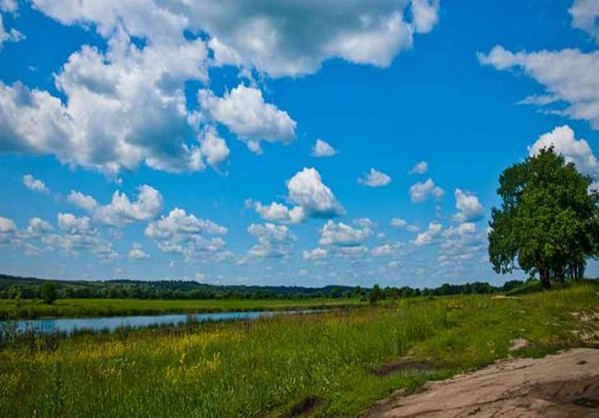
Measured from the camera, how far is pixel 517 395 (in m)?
10.1

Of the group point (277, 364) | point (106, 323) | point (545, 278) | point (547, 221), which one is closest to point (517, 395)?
point (277, 364)

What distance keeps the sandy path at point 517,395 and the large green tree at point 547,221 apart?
37639 mm

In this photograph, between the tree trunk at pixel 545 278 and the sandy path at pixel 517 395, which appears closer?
the sandy path at pixel 517 395

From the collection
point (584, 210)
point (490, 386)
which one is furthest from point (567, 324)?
point (584, 210)

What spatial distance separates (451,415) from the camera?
9789 mm

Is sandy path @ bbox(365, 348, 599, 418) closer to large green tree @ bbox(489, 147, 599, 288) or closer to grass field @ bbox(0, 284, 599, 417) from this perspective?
grass field @ bbox(0, 284, 599, 417)

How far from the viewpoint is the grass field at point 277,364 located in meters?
12.7

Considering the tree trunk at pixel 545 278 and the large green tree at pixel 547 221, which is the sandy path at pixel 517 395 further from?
the tree trunk at pixel 545 278

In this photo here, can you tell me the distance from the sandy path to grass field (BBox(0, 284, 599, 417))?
123 centimetres

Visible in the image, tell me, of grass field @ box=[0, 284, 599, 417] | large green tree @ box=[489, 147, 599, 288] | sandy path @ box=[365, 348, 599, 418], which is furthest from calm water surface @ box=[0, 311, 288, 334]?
large green tree @ box=[489, 147, 599, 288]

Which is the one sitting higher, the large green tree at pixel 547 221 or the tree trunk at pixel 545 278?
the large green tree at pixel 547 221

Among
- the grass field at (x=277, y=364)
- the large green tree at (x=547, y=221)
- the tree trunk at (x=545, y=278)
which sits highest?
the large green tree at (x=547, y=221)

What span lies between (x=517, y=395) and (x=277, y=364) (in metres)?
8.70

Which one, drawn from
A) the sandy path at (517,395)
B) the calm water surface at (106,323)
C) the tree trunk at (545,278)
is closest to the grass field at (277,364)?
the sandy path at (517,395)
